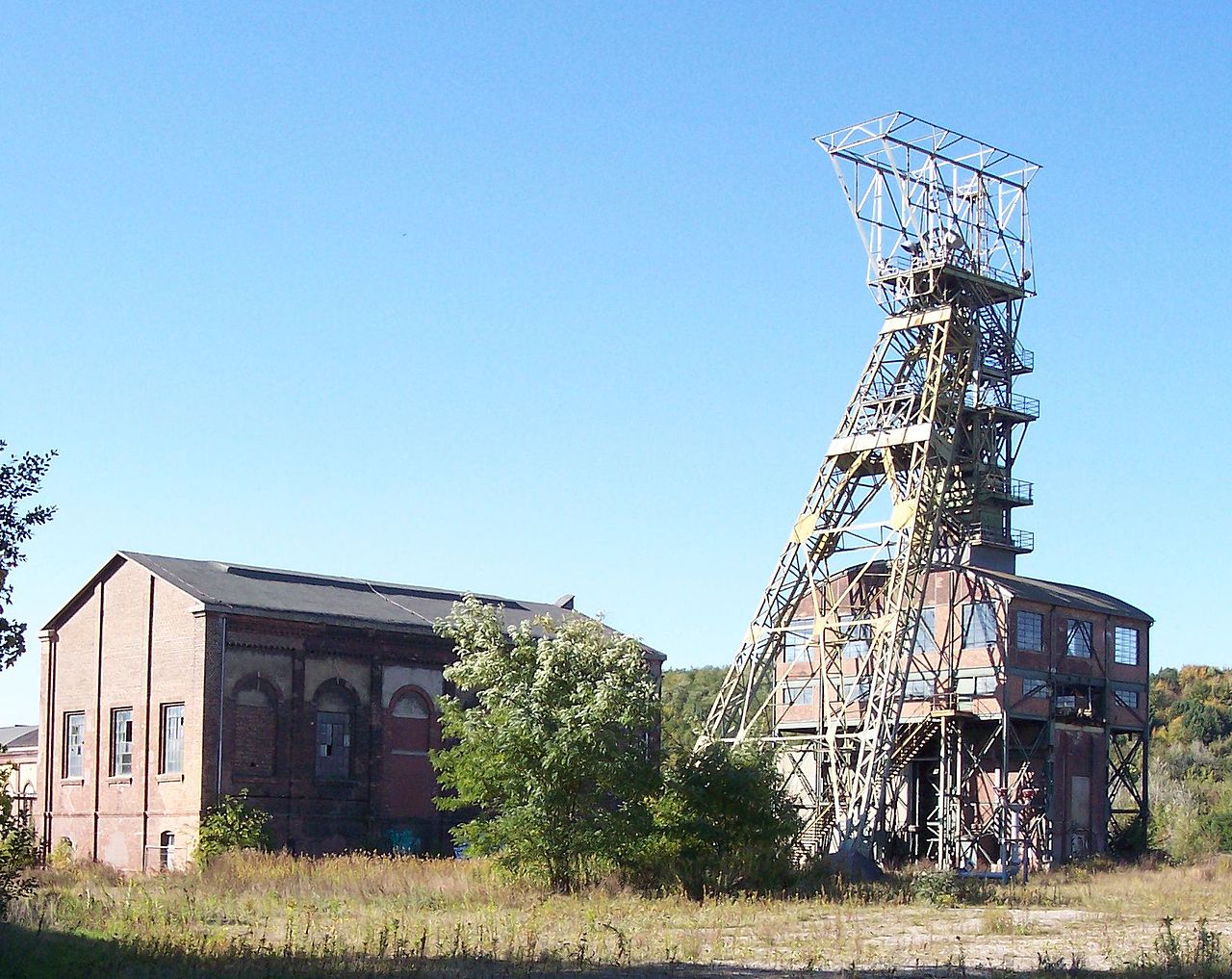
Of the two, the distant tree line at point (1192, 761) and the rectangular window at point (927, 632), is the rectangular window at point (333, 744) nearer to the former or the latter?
the rectangular window at point (927, 632)

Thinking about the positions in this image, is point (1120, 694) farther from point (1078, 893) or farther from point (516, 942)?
point (516, 942)

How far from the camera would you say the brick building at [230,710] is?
3950 cm

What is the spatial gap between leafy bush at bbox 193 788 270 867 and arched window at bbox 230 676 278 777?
1.00m

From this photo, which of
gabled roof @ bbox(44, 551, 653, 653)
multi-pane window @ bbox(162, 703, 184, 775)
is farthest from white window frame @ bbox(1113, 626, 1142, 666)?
multi-pane window @ bbox(162, 703, 184, 775)

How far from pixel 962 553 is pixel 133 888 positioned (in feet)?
89.7

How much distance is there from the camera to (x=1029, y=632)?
148ft

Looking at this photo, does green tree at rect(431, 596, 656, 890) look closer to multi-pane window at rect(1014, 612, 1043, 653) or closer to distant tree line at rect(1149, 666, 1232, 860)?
multi-pane window at rect(1014, 612, 1043, 653)

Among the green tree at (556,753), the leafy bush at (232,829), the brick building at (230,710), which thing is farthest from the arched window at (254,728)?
the green tree at (556,753)

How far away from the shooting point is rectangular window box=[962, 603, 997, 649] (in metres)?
44.8

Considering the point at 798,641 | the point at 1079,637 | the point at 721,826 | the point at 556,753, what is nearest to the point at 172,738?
the point at 556,753

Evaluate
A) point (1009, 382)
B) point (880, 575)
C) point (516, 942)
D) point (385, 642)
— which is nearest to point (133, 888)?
point (516, 942)

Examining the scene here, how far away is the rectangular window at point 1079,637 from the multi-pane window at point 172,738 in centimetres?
2494

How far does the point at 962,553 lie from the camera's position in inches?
1880

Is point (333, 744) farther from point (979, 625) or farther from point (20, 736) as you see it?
point (20, 736)
